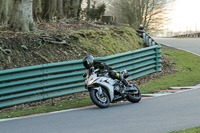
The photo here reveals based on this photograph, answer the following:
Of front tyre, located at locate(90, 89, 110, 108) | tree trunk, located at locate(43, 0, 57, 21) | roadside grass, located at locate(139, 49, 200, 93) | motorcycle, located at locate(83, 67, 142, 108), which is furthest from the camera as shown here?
tree trunk, located at locate(43, 0, 57, 21)

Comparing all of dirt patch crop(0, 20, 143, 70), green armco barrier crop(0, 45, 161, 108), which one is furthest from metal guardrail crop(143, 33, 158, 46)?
green armco barrier crop(0, 45, 161, 108)

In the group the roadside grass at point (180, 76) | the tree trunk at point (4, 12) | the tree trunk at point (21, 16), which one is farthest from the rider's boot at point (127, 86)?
the tree trunk at point (4, 12)

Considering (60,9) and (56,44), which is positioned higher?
(60,9)

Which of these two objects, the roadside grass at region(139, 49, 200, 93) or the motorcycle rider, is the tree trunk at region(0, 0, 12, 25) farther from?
the motorcycle rider

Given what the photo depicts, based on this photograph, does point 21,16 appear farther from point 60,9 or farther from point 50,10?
point 60,9

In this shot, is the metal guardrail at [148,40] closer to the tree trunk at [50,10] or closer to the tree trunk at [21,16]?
the tree trunk at [50,10]

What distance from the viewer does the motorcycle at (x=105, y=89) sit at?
932 centimetres

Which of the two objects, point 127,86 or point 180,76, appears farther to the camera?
point 180,76

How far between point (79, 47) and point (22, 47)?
8.12ft

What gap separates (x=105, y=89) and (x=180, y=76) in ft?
20.4

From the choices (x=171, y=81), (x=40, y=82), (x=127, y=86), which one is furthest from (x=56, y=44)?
(x=127, y=86)

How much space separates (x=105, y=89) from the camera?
9.71 meters

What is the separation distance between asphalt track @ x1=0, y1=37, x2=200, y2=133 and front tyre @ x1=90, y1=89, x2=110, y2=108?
0.49 feet

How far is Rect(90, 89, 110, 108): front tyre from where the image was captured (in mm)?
9188
